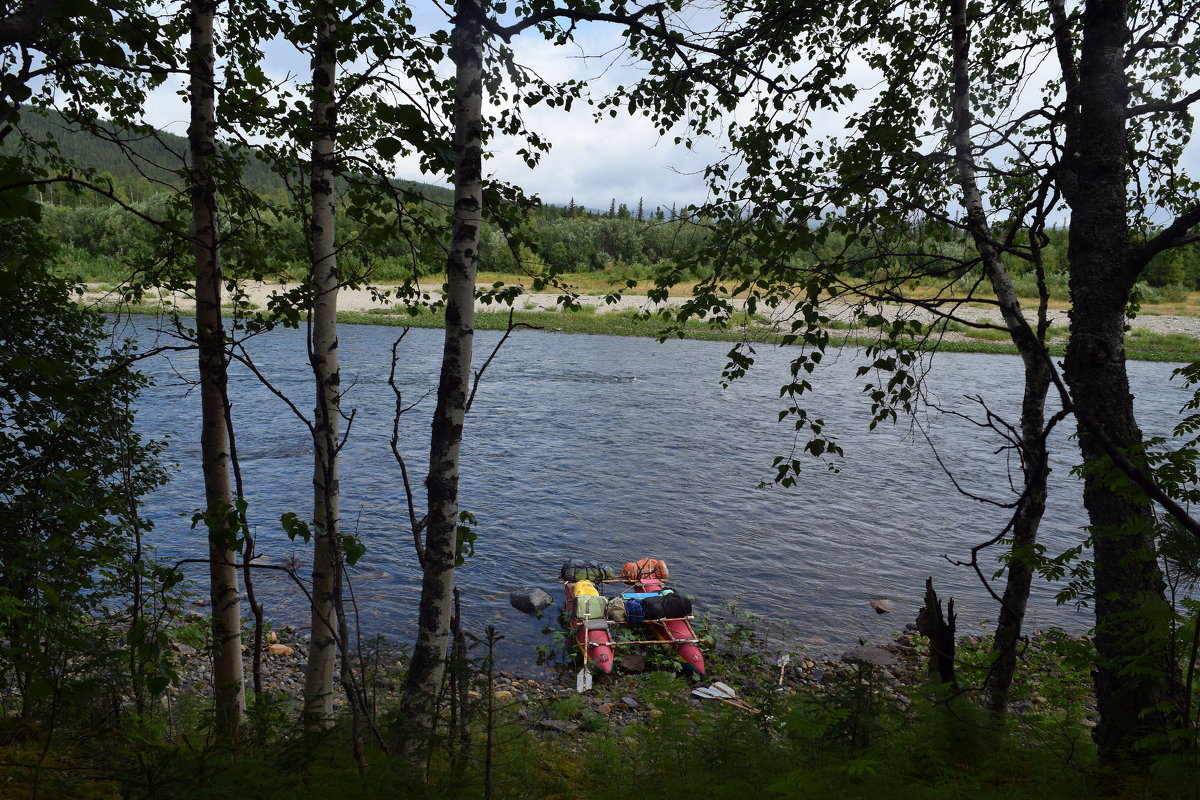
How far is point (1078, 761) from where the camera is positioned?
4.86 meters

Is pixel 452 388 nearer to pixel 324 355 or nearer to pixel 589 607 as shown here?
pixel 324 355

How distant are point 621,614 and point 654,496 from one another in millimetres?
8306

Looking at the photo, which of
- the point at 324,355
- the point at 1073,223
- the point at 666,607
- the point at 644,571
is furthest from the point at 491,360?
the point at 644,571

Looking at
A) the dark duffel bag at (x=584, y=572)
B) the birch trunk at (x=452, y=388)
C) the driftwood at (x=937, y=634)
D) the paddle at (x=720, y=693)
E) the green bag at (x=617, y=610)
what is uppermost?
the birch trunk at (x=452, y=388)

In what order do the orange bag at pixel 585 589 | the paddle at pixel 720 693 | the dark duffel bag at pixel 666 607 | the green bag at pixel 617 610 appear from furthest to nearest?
the orange bag at pixel 585 589 → the green bag at pixel 617 610 → the dark duffel bag at pixel 666 607 → the paddle at pixel 720 693

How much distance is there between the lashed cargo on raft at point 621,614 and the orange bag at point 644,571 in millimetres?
66

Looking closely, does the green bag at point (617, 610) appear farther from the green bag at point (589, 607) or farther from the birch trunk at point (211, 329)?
the birch trunk at point (211, 329)

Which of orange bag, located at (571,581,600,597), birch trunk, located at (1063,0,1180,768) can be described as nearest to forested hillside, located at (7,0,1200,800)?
birch trunk, located at (1063,0,1180,768)

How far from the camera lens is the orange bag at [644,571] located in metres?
13.9

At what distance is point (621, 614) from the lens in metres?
12.3

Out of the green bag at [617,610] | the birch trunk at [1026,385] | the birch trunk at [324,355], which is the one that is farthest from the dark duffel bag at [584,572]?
the birch trunk at [324,355]

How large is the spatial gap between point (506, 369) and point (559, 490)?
21456mm

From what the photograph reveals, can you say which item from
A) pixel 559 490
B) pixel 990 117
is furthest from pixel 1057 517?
pixel 990 117

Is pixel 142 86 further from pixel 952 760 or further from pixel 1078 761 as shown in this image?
pixel 1078 761
